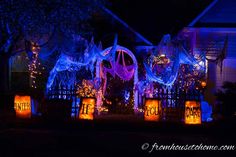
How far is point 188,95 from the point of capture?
15.0 metres

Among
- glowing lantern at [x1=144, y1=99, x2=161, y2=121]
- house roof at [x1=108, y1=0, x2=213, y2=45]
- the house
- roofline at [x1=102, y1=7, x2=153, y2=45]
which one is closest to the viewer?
glowing lantern at [x1=144, y1=99, x2=161, y2=121]

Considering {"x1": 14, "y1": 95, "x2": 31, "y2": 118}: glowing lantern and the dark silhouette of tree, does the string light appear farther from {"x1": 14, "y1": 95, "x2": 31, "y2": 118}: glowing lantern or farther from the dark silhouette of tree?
the dark silhouette of tree

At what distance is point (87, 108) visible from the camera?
576 inches

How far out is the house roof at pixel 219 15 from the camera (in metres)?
19.4

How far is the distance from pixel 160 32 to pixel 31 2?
721 centimetres

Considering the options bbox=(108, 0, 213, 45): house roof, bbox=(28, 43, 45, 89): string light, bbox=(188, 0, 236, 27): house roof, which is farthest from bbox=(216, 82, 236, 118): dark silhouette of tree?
bbox=(28, 43, 45, 89): string light

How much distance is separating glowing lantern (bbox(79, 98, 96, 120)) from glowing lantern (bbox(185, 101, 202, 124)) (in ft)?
9.57

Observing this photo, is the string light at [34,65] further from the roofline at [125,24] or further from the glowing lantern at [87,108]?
the glowing lantern at [87,108]

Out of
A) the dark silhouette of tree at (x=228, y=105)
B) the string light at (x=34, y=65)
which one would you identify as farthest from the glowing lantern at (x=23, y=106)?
the dark silhouette of tree at (x=228, y=105)

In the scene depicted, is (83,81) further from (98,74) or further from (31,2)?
(31,2)

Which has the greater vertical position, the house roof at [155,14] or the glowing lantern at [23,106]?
the house roof at [155,14]

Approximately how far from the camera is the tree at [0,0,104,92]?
17.1m

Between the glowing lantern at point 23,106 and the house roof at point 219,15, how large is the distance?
788 cm

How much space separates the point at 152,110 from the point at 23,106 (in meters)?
4.24
